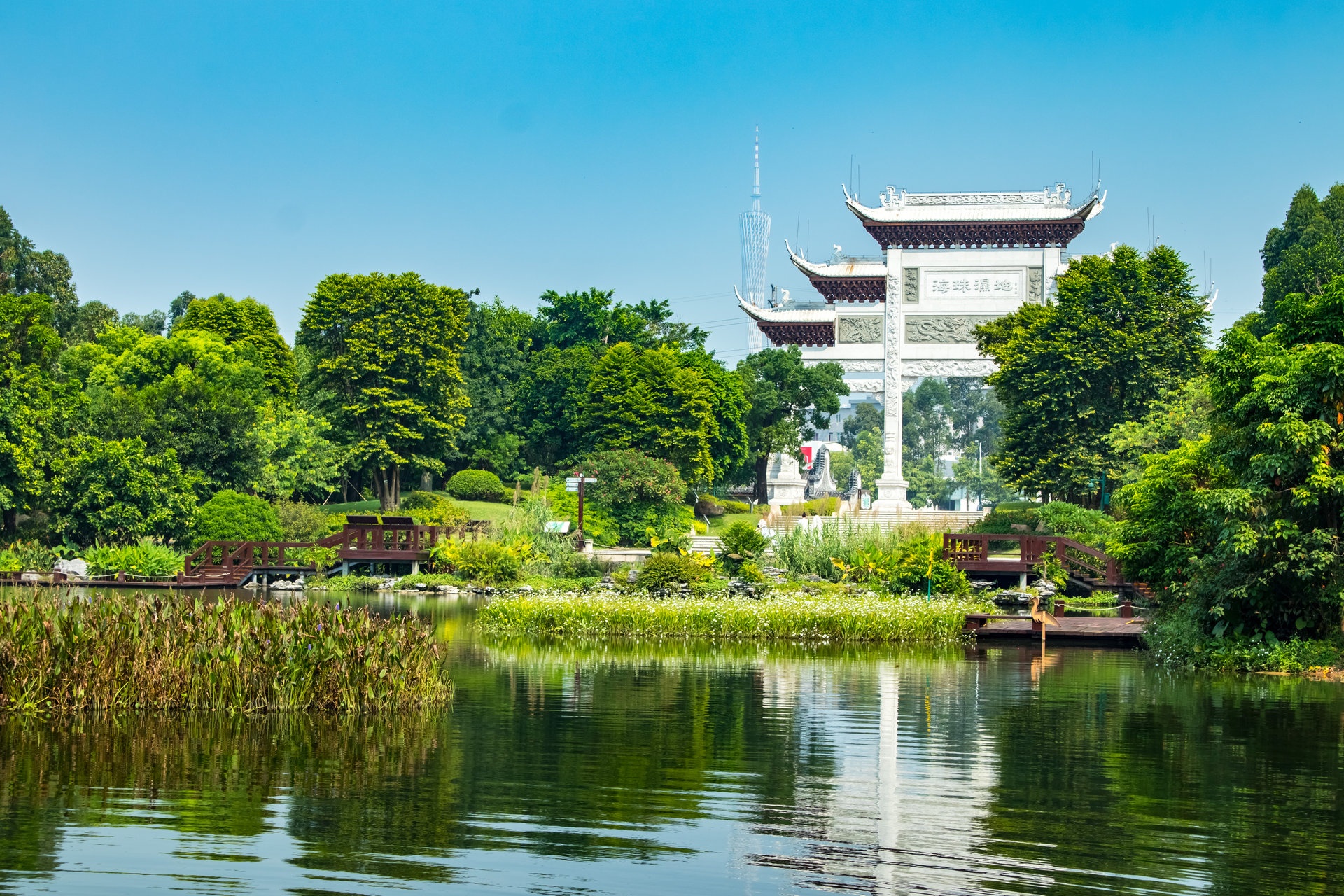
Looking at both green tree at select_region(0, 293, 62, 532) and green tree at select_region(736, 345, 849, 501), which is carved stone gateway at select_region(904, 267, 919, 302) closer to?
green tree at select_region(736, 345, 849, 501)

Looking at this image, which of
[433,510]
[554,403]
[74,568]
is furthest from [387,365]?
[74,568]

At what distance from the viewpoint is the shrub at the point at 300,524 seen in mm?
38500

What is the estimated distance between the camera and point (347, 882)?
26.4 feet

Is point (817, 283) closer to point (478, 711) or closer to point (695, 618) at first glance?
point (695, 618)

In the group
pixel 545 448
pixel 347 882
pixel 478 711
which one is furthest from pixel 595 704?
pixel 545 448

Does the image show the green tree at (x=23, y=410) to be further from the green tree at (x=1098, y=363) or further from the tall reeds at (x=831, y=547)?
the green tree at (x=1098, y=363)

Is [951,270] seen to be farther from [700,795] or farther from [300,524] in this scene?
[700,795]

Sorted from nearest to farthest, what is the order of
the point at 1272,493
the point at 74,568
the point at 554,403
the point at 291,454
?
the point at 1272,493
the point at 74,568
the point at 291,454
the point at 554,403

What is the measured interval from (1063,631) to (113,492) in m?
24.4

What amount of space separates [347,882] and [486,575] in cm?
2567

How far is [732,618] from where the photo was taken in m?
22.6

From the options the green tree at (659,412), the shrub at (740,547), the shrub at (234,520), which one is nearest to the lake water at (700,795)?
the shrub at (740,547)

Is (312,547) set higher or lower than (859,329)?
lower

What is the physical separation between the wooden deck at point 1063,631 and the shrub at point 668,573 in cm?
651
